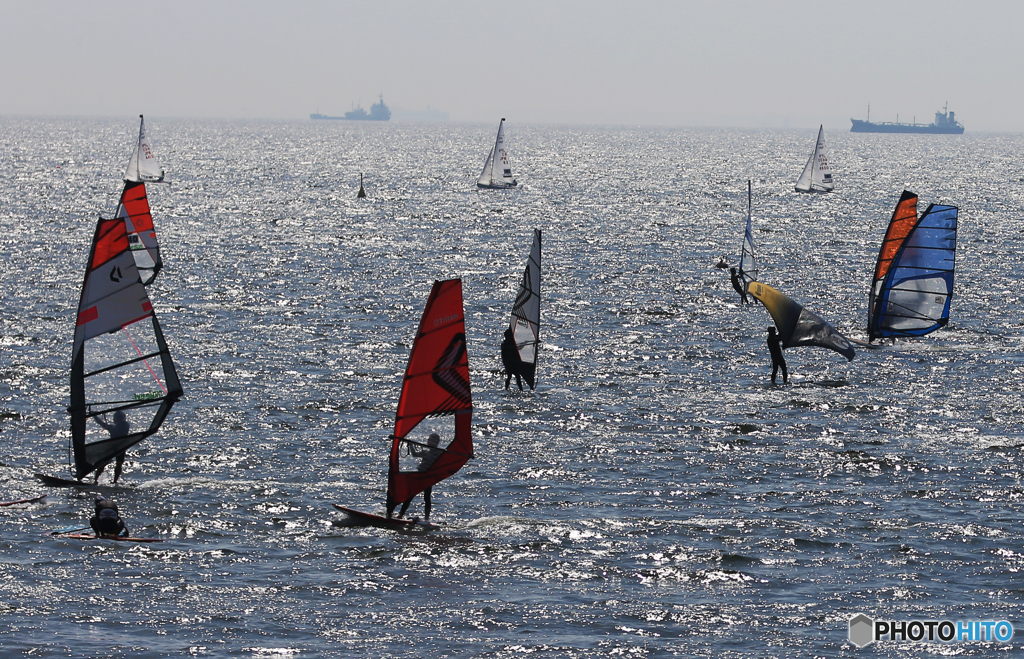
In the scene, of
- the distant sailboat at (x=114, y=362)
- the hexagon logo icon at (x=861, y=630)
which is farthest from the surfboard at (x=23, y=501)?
the hexagon logo icon at (x=861, y=630)

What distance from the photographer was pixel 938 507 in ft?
91.5

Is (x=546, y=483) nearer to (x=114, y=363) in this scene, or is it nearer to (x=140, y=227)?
(x=114, y=363)

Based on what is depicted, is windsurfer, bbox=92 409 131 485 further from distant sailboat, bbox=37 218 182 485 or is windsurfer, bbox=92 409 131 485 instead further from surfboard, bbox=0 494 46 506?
surfboard, bbox=0 494 46 506

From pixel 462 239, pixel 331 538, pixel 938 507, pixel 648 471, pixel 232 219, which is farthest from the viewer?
pixel 232 219

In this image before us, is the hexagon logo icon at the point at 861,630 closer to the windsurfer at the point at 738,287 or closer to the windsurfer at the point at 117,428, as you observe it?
the windsurfer at the point at 117,428

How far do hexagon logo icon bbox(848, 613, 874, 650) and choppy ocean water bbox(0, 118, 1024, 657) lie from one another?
0.64ft

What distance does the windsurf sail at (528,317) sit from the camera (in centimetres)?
3981

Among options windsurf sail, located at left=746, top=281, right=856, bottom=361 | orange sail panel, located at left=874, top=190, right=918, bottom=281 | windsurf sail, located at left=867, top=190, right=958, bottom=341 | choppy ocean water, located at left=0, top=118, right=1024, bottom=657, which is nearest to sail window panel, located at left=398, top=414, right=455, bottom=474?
choppy ocean water, located at left=0, top=118, right=1024, bottom=657

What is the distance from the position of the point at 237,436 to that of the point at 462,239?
188ft

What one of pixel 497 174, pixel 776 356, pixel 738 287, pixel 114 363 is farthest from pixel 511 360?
pixel 497 174

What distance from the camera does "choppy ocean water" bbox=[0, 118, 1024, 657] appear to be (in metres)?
21.3

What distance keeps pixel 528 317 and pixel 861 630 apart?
811 inches

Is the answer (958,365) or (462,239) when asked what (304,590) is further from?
(462,239)

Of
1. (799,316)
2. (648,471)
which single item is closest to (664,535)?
(648,471)
